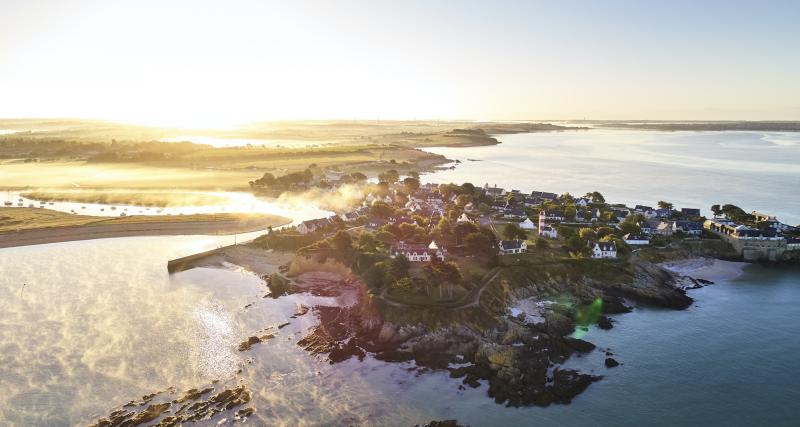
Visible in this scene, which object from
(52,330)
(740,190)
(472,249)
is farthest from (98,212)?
(740,190)

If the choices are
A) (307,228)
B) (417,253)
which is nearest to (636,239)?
(417,253)

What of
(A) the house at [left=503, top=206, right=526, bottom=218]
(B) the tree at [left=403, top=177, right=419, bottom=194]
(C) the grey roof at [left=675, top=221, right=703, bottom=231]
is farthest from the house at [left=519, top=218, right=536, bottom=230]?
(B) the tree at [left=403, top=177, right=419, bottom=194]

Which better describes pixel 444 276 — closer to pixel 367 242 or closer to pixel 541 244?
pixel 367 242

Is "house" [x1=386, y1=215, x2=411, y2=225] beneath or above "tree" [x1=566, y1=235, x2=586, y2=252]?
above

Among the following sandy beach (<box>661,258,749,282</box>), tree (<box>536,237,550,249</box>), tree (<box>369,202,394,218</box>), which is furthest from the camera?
tree (<box>369,202,394,218</box>)

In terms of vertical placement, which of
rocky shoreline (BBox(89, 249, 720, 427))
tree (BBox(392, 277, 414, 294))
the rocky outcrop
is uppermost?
tree (BBox(392, 277, 414, 294))

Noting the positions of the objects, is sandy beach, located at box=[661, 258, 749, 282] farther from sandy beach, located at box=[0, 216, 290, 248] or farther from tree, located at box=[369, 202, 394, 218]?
sandy beach, located at box=[0, 216, 290, 248]
